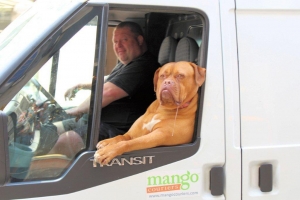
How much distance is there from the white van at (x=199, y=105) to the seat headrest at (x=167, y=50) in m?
0.34

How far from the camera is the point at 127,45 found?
2969mm

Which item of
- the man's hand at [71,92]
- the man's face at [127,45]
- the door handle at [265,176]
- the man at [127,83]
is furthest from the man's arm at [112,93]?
the door handle at [265,176]

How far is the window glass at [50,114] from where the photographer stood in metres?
2.00

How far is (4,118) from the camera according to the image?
5.55 ft

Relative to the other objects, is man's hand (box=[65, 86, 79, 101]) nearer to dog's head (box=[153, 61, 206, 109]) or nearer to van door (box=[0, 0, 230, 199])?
van door (box=[0, 0, 230, 199])

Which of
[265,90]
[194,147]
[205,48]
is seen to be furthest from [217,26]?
[194,147]

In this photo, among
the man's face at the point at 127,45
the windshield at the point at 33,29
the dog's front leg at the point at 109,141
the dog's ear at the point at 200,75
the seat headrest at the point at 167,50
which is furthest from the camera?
the man's face at the point at 127,45

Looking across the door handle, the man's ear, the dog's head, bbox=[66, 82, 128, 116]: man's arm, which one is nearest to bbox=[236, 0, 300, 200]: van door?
the door handle

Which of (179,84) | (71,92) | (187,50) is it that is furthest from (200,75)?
(71,92)

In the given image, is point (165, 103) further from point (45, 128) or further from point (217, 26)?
point (45, 128)

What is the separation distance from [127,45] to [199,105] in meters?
0.95

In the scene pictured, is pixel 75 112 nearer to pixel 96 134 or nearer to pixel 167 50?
pixel 96 134

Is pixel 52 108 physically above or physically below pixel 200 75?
below

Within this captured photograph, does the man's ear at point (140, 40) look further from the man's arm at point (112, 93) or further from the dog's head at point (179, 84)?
the dog's head at point (179, 84)
